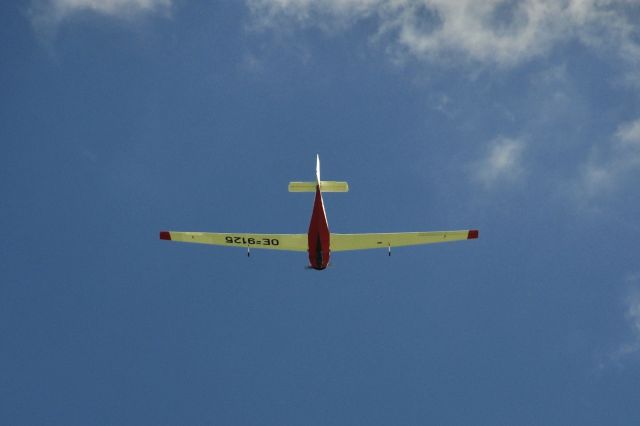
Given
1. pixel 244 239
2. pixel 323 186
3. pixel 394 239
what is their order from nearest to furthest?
pixel 323 186
pixel 394 239
pixel 244 239

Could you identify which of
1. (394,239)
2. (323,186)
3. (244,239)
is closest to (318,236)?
(323,186)

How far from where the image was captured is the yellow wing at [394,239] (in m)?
65.8

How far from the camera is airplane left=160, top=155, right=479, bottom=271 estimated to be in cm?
6300

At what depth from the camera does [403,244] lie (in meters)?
66.6

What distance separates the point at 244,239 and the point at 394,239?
11.6 metres

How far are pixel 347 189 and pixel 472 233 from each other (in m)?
10.5

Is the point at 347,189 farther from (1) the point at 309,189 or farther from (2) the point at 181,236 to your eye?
(2) the point at 181,236

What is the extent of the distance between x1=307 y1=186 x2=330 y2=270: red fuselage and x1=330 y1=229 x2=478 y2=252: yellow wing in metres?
2.13

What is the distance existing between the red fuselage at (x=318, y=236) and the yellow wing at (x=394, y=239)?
6.98 ft

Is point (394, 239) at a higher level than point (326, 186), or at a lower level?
lower

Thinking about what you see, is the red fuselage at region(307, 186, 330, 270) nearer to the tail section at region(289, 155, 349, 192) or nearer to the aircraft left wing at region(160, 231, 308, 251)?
the tail section at region(289, 155, 349, 192)

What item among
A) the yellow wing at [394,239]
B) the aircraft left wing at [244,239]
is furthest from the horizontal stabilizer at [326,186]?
the aircraft left wing at [244,239]

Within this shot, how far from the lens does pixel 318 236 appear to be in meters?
63.1

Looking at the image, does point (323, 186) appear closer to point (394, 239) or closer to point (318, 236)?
point (318, 236)
